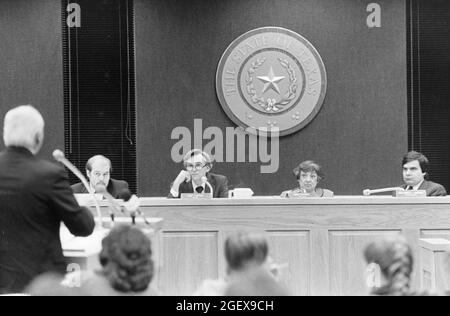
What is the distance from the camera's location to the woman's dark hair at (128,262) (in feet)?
5.44

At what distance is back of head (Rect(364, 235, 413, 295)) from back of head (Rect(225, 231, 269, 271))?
1.02 ft

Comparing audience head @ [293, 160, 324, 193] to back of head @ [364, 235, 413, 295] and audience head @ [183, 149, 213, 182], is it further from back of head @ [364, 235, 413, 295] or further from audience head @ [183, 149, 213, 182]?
back of head @ [364, 235, 413, 295]

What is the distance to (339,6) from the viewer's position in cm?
612

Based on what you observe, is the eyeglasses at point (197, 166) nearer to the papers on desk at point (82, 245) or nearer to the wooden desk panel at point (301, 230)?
the wooden desk panel at point (301, 230)

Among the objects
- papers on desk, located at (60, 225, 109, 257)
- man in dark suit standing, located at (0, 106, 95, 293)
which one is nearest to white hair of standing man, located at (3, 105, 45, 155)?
man in dark suit standing, located at (0, 106, 95, 293)

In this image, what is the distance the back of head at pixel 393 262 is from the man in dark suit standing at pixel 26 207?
117 cm

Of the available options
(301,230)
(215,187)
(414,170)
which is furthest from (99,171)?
(414,170)

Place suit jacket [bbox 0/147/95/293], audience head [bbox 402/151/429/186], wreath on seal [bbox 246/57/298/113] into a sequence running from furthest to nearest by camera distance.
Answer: wreath on seal [bbox 246/57/298/113]
audience head [bbox 402/151/429/186]
suit jacket [bbox 0/147/95/293]

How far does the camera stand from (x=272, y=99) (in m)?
6.13

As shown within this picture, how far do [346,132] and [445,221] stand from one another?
237 centimetres

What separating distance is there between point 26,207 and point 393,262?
139 centimetres

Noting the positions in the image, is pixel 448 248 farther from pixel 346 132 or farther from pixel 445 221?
pixel 346 132

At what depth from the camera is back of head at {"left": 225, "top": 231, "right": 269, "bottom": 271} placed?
1.63 meters
